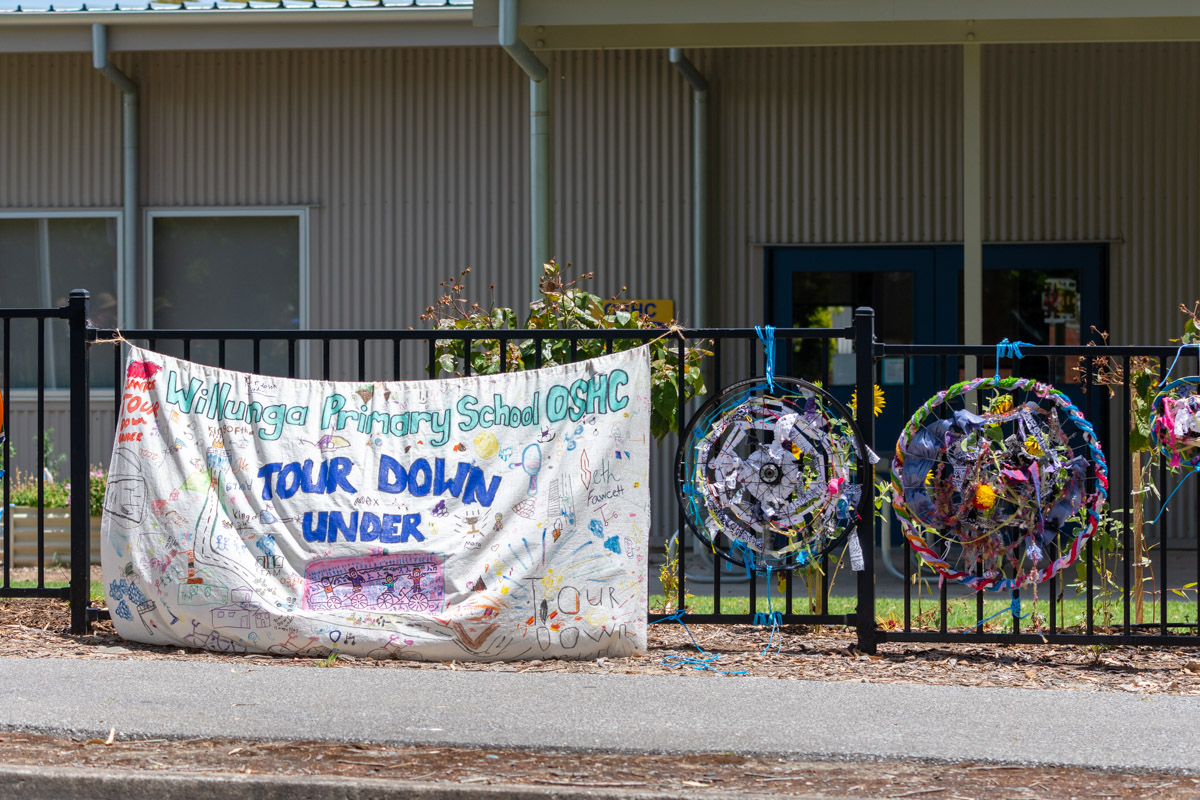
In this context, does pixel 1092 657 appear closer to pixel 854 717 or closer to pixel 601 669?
pixel 854 717

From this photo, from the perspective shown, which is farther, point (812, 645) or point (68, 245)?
point (68, 245)

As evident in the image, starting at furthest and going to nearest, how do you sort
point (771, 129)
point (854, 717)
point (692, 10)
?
point (771, 129) → point (692, 10) → point (854, 717)

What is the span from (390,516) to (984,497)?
2693 mm

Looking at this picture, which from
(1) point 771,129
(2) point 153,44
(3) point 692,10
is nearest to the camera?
(3) point 692,10

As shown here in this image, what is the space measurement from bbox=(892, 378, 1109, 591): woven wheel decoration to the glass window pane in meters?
6.42

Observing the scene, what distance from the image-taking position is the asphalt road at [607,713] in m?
4.36

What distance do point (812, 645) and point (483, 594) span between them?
1.66 metres

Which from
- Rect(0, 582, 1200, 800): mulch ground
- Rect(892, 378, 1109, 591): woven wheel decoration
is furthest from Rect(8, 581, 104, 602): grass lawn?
Answer: Rect(892, 378, 1109, 591): woven wheel decoration

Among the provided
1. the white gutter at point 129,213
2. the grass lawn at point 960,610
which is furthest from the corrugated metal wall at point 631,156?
the grass lawn at point 960,610

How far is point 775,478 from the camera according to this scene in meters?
5.72

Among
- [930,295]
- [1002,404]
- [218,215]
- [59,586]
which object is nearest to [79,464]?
[59,586]

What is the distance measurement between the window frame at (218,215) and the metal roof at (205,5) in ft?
5.52

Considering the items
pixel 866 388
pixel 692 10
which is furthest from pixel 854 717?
pixel 692 10

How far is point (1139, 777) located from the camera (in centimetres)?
409
